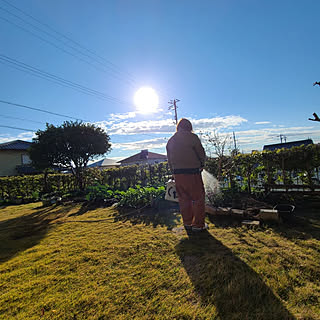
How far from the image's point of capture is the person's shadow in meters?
1.38

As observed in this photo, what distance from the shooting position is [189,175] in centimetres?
296

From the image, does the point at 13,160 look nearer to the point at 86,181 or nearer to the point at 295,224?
the point at 86,181

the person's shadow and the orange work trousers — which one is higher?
the orange work trousers

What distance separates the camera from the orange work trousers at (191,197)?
2948 mm

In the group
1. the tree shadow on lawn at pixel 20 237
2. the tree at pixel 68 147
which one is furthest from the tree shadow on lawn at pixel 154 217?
the tree at pixel 68 147

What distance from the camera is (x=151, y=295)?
1649 mm

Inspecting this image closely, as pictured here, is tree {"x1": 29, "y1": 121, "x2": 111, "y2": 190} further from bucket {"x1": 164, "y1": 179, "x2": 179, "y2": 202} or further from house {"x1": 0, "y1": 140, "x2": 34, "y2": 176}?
house {"x1": 0, "y1": 140, "x2": 34, "y2": 176}

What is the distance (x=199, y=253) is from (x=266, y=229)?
137 centimetres

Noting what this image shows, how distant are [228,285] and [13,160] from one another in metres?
27.6

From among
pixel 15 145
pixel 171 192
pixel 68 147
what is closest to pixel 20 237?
pixel 171 192

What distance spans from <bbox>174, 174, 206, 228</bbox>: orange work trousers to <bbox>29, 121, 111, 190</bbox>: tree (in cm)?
876

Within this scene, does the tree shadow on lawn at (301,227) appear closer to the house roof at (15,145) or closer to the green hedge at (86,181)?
the green hedge at (86,181)

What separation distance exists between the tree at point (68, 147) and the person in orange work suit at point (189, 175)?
339 inches

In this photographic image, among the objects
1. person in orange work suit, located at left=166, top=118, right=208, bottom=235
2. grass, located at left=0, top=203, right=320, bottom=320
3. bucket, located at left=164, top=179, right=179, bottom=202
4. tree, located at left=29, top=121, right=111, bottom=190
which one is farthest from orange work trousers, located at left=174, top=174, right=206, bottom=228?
tree, located at left=29, top=121, right=111, bottom=190
